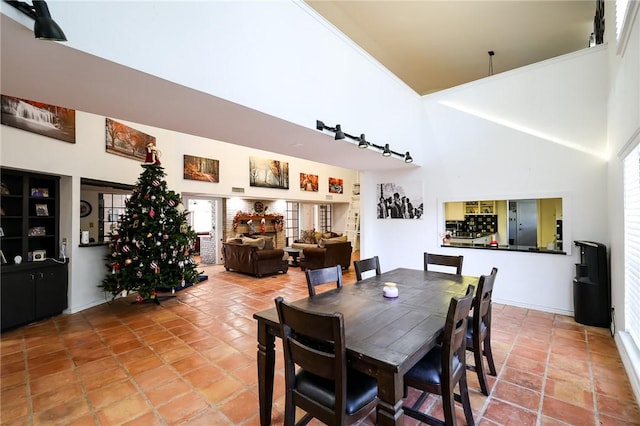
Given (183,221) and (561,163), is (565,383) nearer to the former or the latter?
(561,163)

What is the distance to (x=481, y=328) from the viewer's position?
2.17m

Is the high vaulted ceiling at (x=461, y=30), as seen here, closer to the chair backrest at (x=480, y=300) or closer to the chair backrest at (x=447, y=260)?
the chair backrest at (x=447, y=260)

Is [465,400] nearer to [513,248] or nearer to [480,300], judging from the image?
[480,300]

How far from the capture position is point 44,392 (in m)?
2.28

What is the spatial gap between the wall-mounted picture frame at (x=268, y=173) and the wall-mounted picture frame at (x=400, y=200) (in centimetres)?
408

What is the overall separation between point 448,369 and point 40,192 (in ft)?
18.0

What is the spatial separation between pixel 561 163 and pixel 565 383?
2918 millimetres

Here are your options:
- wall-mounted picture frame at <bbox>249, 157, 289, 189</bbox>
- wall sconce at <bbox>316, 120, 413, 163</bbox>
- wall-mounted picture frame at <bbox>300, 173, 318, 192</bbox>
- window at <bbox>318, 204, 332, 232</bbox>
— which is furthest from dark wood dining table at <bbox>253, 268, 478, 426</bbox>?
window at <bbox>318, 204, 332, 232</bbox>

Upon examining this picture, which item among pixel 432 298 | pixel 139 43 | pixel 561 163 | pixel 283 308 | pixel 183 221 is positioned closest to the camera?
pixel 283 308

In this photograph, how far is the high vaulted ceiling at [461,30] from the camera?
4344mm

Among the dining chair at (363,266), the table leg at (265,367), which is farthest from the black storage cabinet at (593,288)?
the table leg at (265,367)

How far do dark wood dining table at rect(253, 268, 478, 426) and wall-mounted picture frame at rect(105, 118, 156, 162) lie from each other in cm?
474

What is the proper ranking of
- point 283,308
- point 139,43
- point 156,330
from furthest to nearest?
point 156,330
point 139,43
point 283,308

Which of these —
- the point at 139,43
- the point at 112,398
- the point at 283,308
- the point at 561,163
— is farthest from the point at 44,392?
the point at 561,163
